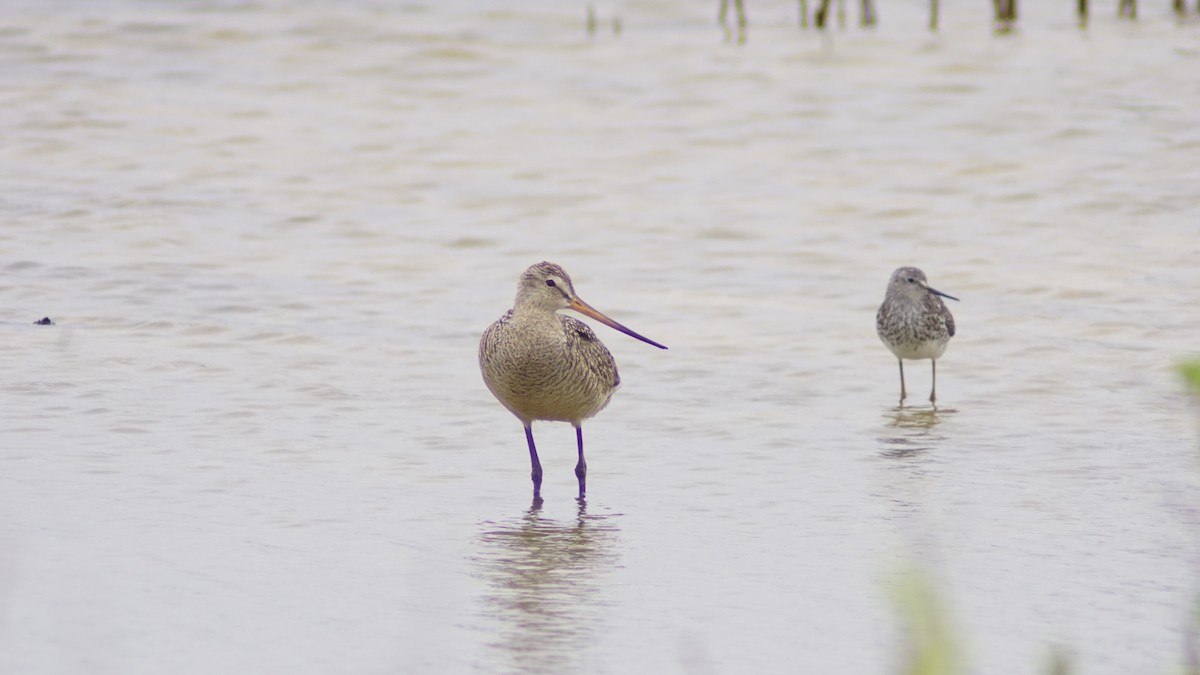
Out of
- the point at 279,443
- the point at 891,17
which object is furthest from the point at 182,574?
the point at 891,17

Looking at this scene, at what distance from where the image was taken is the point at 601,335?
10.4 m

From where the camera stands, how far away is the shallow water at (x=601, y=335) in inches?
211

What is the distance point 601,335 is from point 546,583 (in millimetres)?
4723

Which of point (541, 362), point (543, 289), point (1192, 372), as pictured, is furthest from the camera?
point (543, 289)

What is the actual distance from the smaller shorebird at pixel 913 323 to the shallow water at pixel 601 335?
23 centimetres

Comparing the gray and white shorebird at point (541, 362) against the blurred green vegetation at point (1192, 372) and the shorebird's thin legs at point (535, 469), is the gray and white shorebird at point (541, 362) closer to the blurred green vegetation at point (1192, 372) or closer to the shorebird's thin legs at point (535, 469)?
the shorebird's thin legs at point (535, 469)

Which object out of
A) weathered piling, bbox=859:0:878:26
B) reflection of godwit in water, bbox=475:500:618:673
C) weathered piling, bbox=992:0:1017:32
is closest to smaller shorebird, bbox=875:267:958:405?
reflection of godwit in water, bbox=475:500:618:673

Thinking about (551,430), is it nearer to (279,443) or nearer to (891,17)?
(279,443)

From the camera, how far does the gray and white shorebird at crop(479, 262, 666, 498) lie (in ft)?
23.1

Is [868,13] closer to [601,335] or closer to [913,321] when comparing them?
[601,335]

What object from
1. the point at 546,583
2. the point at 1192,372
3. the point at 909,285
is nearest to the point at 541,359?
the point at 546,583

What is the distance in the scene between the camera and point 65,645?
4809 mm

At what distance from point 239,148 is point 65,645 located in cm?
1053

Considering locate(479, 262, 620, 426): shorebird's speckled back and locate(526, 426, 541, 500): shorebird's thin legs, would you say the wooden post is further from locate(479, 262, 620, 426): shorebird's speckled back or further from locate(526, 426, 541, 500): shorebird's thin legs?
locate(526, 426, 541, 500): shorebird's thin legs
